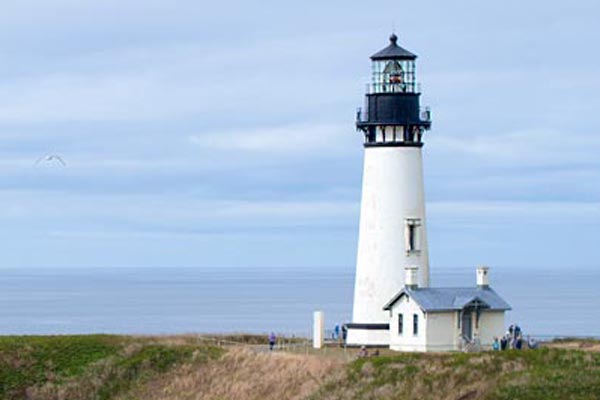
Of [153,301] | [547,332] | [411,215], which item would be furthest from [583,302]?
[411,215]

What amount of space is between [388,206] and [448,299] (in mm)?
4067

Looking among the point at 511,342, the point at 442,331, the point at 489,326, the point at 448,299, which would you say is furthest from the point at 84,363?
the point at 511,342

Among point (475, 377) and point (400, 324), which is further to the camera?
point (400, 324)

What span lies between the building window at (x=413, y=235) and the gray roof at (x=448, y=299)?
1.94 meters

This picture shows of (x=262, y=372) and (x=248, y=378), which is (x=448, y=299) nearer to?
(x=262, y=372)

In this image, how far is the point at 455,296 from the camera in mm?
52125

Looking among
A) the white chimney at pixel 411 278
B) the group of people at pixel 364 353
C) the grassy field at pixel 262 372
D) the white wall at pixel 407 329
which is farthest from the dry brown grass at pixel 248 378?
the white chimney at pixel 411 278

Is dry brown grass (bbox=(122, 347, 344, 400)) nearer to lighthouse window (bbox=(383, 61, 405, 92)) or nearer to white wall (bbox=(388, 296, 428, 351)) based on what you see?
white wall (bbox=(388, 296, 428, 351))

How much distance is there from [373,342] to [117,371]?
348 inches

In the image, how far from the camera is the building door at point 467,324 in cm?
5219

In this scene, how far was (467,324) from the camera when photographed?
5247 cm

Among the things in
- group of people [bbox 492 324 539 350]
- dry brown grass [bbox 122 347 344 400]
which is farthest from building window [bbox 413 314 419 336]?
dry brown grass [bbox 122 347 344 400]

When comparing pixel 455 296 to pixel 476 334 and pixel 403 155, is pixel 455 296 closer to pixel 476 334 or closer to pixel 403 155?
pixel 476 334

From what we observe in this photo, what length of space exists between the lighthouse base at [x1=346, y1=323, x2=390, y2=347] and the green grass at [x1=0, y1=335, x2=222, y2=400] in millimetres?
5110
